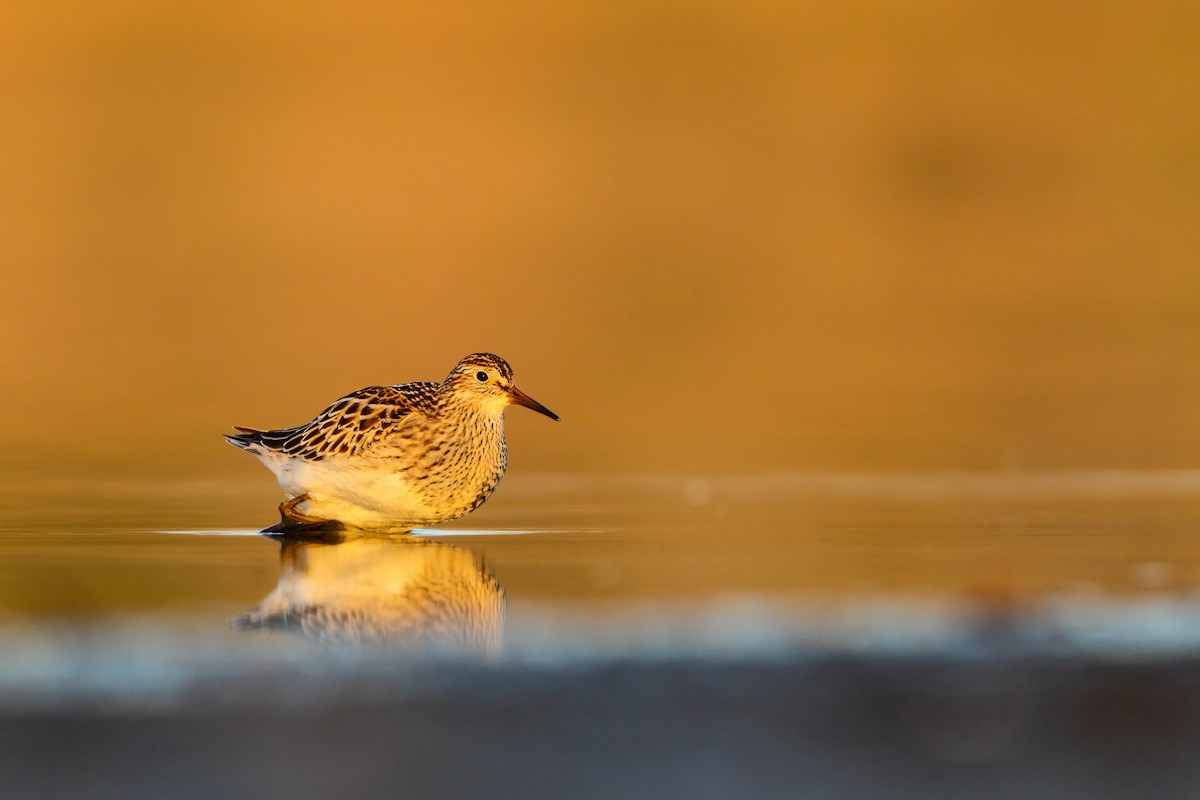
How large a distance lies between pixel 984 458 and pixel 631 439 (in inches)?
113

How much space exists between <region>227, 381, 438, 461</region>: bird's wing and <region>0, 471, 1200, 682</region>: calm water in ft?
1.54

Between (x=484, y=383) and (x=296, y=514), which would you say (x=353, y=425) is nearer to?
(x=296, y=514)

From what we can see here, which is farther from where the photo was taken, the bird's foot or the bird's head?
the bird's head

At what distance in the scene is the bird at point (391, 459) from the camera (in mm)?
10117

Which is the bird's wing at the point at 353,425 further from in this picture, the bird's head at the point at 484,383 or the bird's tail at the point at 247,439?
the bird's head at the point at 484,383

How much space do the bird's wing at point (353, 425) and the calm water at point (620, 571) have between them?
47cm

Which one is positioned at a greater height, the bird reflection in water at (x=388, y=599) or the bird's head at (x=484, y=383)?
the bird's head at (x=484, y=383)

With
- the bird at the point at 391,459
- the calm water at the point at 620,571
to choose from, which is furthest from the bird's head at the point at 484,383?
the calm water at the point at 620,571

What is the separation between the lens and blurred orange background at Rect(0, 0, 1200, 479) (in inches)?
646

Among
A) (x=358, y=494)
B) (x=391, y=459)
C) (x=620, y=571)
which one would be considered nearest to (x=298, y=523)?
(x=358, y=494)

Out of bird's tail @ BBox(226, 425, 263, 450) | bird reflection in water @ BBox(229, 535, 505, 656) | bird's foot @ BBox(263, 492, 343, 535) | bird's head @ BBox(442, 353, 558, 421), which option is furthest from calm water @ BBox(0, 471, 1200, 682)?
bird's head @ BBox(442, 353, 558, 421)

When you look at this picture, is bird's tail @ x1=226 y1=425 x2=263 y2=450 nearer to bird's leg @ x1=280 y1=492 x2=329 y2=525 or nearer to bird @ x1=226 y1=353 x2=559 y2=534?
bird @ x1=226 y1=353 x2=559 y2=534

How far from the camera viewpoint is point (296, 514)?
33.3 ft

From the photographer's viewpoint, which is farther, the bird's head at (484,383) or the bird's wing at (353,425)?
the bird's head at (484,383)
